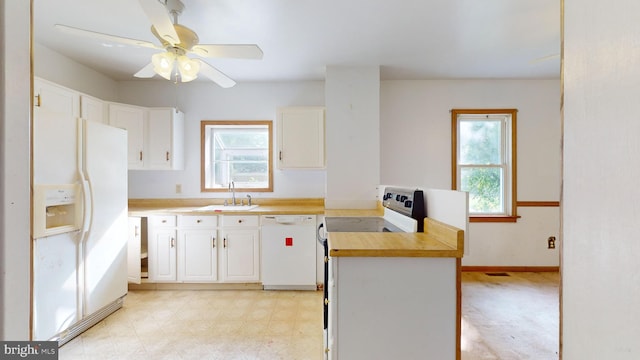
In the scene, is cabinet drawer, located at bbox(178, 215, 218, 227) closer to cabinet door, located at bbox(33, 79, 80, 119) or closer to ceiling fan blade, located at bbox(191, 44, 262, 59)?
cabinet door, located at bbox(33, 79, 80, 119)

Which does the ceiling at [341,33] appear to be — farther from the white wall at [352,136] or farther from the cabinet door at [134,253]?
the cabinet door at [134,253]

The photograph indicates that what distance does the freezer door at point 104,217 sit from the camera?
2166 mm

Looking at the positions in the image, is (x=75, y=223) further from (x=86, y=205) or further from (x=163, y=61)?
(x=163, y=61)

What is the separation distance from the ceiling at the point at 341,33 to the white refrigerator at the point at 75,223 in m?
0.78

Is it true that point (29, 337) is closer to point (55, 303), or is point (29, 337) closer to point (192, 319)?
point (55, 303)

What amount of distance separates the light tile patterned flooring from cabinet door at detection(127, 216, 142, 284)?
0.60 ft

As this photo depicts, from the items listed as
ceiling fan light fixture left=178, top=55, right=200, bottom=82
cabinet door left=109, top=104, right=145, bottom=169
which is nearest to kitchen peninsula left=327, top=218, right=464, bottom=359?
ceiling fan light fixture left=178, top=55, right=200, bottom=82

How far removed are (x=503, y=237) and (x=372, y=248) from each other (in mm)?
2922

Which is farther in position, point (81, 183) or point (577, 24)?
point (81, 183)

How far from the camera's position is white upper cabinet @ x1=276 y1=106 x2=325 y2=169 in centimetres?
322

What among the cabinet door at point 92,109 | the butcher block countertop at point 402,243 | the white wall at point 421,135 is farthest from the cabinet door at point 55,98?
the butcher block countertop at point 402,243

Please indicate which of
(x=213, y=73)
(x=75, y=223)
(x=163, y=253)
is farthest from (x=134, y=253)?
(x=213, y=73)

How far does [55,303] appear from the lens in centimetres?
193

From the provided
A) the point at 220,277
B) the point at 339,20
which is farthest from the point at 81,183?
the point at 339,20
